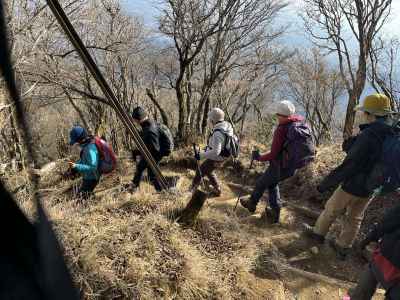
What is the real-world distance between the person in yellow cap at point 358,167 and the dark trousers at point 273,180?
2.07 feet

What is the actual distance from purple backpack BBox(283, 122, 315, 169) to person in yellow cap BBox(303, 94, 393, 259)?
443mm

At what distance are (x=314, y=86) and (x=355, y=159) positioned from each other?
22136 mm

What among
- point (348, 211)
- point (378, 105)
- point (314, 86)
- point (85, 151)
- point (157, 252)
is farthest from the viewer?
point (314, 86)

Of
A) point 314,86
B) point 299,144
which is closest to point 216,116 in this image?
point 299,144

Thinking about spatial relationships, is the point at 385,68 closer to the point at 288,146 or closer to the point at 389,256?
the point at 288,146

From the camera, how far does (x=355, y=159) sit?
339cm

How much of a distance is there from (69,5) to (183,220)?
721 centimetres

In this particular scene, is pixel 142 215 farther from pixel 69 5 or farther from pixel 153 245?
pixel 69 5

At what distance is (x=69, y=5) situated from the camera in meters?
8.52

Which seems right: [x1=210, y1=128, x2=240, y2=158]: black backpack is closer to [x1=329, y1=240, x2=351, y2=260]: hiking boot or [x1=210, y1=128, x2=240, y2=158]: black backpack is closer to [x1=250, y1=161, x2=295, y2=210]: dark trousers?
[x1=250, y1=161, x2=295, y2=210]: dark trousers

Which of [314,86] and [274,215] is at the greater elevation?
[314,86]

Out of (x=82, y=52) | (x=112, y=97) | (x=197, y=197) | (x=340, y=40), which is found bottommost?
(x=197, y=197)

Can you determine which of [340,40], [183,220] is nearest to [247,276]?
[183,220]

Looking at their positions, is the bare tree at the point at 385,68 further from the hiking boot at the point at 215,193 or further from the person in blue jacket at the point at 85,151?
the person in blue jacket at the point at 85,151
